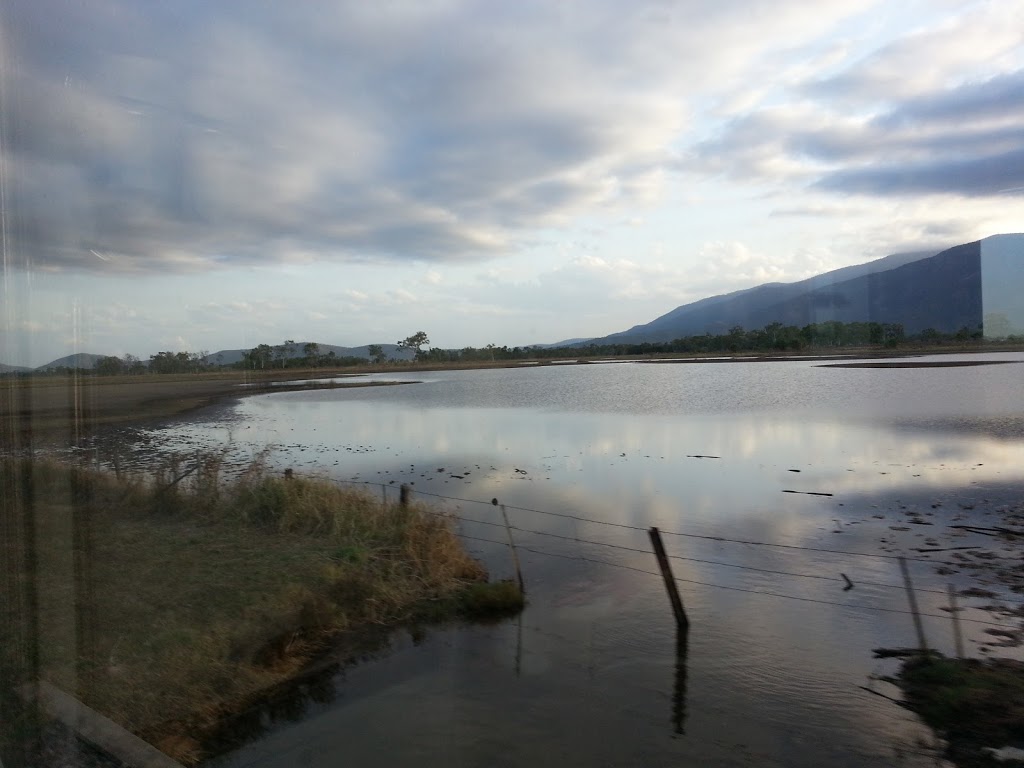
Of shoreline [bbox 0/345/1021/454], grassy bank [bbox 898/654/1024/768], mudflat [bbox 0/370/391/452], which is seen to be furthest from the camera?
shoreline [bbox 0/345/1021/454]

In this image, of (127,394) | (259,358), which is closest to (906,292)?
(127,394)

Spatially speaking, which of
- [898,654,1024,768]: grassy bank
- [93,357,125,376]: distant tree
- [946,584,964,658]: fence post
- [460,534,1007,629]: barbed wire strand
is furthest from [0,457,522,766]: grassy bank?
[93,357,125,376]: distant tree

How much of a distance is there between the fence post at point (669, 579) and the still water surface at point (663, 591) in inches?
6.6

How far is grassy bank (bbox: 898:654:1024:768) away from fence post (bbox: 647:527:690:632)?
2279mm

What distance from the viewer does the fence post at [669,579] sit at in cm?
804

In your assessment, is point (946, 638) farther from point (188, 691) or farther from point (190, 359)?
point (190, 359)

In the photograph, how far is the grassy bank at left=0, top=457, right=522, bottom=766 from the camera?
596 centimetres

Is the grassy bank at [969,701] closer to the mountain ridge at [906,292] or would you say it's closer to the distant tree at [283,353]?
the mountain ridge at [906,292]

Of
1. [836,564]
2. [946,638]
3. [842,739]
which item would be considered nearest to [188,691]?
[842,739]

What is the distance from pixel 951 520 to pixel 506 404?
90.8 feet

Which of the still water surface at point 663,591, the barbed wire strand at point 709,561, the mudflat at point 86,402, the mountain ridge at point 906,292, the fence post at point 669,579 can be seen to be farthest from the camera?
the mountain ridge at point 906,292

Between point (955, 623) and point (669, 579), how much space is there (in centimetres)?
286

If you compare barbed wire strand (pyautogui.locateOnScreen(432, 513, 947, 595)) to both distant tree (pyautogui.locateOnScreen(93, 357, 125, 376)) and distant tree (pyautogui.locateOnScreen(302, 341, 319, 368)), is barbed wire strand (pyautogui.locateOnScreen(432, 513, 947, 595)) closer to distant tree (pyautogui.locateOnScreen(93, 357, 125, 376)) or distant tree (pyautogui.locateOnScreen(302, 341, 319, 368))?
distant tree (pyautogui.locateOnScreen(93, 357, 125, 376))

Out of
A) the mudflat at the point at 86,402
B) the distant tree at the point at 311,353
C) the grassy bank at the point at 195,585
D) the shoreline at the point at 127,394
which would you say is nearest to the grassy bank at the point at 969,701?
the grassy bank at the point at 195,585
